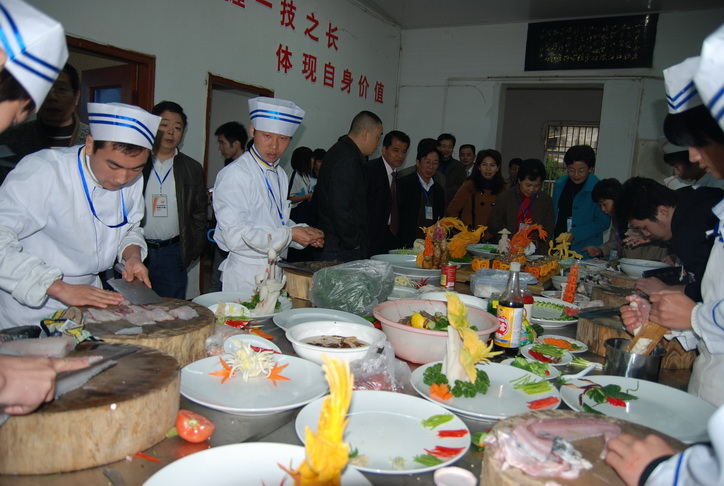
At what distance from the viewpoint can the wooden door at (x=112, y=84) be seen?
4684 millimetres

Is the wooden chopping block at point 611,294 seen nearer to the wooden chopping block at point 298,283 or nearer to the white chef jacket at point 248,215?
the wooden chopping block at point 298,283

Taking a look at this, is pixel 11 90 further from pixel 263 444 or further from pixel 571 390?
pixel 571 390

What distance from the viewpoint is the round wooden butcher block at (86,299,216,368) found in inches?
60.3

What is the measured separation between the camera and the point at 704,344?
1.71 meters

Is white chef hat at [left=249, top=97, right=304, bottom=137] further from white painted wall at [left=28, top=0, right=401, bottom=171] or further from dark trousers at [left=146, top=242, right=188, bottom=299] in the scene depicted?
white painted wall at [left=28, top=0, right=401, bottom=171]

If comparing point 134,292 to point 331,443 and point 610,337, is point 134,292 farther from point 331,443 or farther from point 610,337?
point 610,337

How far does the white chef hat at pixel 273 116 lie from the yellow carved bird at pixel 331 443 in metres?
2.26

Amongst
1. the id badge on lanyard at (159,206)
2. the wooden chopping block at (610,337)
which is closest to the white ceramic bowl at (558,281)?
the wooden chopping block at (610,337)

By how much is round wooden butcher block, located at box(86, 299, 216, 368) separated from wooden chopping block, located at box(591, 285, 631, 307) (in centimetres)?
201

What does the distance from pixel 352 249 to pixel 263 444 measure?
3.18 meters

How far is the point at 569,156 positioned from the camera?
5.46 metres

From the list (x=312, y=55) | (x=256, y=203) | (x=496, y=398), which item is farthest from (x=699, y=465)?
(x=312, y=55)

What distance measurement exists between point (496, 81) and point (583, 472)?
344 inches

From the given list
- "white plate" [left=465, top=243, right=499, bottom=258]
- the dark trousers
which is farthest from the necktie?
the dark trousers
